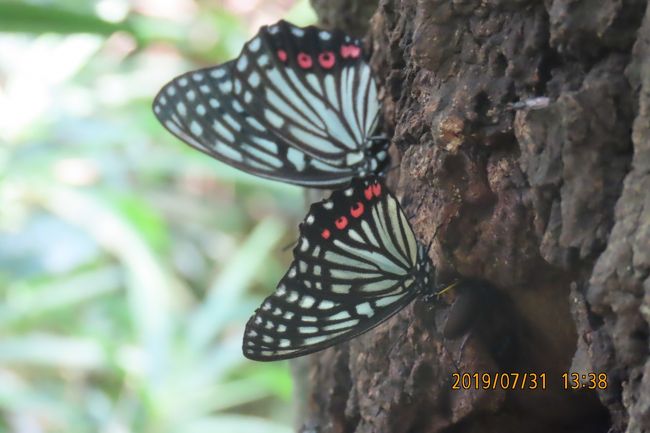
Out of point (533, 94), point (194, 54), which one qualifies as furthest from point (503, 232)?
point (194, 54)

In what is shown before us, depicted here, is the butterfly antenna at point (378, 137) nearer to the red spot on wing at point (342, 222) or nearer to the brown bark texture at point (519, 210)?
the brown bark texture at point (519, 210)

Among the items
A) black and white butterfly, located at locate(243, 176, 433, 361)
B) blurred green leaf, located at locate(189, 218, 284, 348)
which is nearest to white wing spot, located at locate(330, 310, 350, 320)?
black and white butterfly, located at locate(243, 176, 433, 361)

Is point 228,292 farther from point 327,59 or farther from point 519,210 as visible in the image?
point 519,210

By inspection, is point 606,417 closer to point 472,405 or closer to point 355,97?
point 472,405
